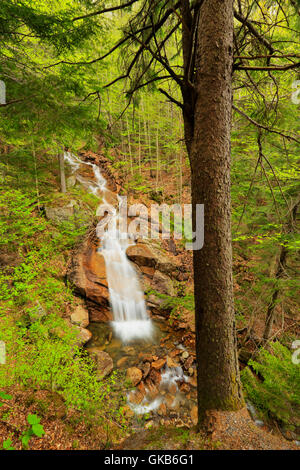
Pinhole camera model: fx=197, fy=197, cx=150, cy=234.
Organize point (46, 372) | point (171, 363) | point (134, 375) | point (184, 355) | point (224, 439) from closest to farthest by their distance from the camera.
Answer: point (224, 439) → point (46, 372) → point (134, 375) → point (171, 363) → point (184, 355)

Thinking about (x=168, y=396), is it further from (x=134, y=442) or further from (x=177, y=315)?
(x=134, y=442)

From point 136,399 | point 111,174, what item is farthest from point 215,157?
point 111,174

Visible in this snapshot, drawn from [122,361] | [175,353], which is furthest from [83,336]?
[175,353]

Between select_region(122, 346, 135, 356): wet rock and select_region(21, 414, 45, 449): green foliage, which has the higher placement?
select_region(21, 414, 45, 449): green foliage

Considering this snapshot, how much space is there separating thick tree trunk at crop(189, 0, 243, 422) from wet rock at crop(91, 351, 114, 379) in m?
4.78

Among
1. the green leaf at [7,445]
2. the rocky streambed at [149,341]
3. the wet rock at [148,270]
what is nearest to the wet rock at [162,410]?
the rocky streambed at [149,341]

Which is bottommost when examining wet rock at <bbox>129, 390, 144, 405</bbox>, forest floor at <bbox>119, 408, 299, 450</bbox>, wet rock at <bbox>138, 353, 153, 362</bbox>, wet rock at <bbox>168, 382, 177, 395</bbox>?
wet rock at <bbox>168, 382, 177, 395</bbox>

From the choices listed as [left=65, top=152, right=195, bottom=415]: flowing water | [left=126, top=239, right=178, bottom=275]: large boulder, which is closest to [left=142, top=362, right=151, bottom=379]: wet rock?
[left=65, top=152, right=195, bottom=415]: flowing water

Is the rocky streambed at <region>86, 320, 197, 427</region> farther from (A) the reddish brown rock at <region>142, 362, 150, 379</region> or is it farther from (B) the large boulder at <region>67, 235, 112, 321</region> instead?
(B) the large boulder at <region>67, 235, 112, 321</region>

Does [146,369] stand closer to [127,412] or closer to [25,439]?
[127,412]

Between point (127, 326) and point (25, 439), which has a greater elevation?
point (25, 439)

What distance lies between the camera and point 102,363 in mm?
5543

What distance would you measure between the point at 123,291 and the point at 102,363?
3.16 meters

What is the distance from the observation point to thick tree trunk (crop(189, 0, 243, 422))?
4.73 ft
